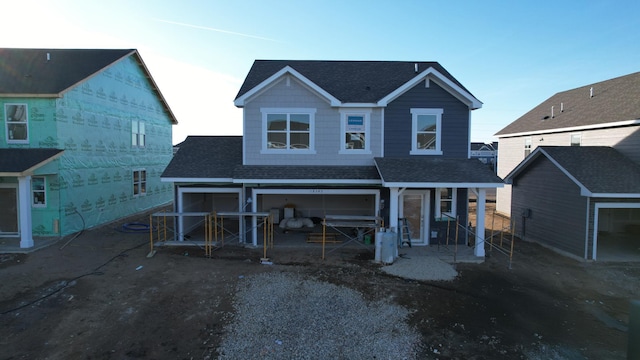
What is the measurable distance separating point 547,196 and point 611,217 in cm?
488

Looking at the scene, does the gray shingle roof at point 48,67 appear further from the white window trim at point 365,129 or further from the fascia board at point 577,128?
the fascia board at point 577,128

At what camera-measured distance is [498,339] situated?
754 cm

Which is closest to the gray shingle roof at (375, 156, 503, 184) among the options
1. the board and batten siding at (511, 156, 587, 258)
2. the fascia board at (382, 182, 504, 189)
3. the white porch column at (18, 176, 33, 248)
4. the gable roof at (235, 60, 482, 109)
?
Result: the fascia board at (382, 182, 504, 189)

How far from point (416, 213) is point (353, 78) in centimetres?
703

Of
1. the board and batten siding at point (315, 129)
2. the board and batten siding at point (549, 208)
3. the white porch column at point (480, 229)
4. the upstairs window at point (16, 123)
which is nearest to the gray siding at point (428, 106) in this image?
the board and batten siding at point (315, 129)

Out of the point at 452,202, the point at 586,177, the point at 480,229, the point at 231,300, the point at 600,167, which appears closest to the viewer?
the point at 231,300

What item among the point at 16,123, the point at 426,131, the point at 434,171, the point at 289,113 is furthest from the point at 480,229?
the point at 16,123

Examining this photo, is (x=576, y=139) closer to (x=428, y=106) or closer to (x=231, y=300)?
(x=428, y=106)

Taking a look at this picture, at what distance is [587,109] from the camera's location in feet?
61.6

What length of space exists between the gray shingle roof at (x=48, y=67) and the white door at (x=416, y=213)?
625 inches

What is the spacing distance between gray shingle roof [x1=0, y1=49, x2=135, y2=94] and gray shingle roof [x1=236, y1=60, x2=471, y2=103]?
26.9ft

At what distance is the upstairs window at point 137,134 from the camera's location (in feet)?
72.5

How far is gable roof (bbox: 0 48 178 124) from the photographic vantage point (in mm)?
15707

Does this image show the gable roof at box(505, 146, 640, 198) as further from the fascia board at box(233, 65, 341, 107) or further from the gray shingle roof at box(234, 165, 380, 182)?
the fascia board at box(233, 65, 341, 107)
